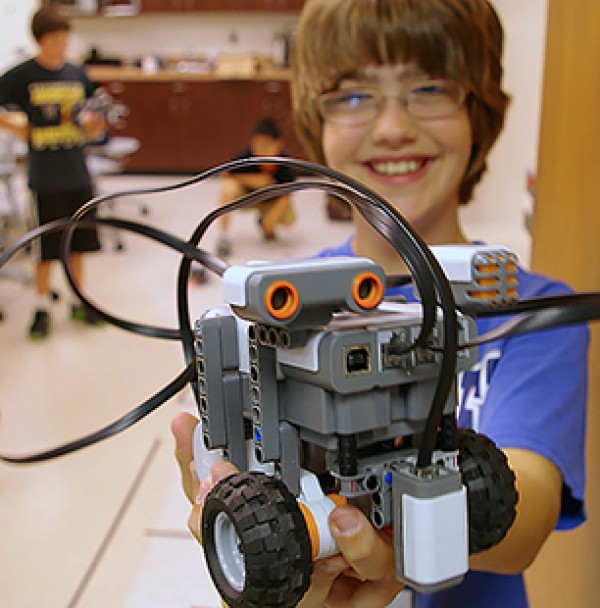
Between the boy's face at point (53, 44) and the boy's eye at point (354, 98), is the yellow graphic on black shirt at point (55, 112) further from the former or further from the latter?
the boy's eye at point (354, 98)

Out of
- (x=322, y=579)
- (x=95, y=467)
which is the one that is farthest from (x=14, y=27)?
(x=322, y=579)

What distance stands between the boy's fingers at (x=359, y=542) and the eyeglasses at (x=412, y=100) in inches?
17.4

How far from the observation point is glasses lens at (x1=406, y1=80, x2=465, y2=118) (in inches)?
27.7

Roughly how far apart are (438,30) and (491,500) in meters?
0.45

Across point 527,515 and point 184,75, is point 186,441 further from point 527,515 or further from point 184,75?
point 184,75

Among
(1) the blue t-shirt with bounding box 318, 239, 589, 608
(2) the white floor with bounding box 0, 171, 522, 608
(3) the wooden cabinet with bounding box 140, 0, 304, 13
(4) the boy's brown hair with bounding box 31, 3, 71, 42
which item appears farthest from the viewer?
(3) the wooden cabinet with bounding box 140, 0, 304, 13

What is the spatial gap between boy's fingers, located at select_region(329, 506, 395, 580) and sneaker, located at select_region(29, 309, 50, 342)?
7.68 feet

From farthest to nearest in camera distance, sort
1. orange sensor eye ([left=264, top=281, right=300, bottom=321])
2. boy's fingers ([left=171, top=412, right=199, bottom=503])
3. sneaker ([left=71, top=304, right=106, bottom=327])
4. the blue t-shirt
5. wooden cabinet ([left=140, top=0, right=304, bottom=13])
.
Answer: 1. wooden cabinet ([left=140, top=0, right=304, bottom=13])
2. sneaker ([left=71, top=304, right=106, bottom=327])
3. the blue t-shirt
4. boy's fingers ([left=171, top=412, right=199, bottom=503])
5. orange sensor eye ([left=264, top=281, right=300, bottom=321])

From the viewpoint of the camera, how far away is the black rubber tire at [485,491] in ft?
1.19

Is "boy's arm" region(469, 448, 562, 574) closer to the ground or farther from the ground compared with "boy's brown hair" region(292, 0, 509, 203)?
closer to the ground

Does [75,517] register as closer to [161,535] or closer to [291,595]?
[161,535]

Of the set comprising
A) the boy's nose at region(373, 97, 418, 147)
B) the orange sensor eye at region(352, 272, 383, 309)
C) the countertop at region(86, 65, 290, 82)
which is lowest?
the countertop at region(86, 65, 290, 82)

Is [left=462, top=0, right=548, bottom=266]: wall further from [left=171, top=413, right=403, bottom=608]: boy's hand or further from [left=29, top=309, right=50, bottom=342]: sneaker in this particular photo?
[left=171, top=413, right=403, bottom=608]: boy's hand

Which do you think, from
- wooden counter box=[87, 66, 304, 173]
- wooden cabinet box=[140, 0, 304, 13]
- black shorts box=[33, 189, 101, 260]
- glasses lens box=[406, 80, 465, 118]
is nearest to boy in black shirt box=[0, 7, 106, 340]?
black shorts box=[33, 189, 101, 260]
